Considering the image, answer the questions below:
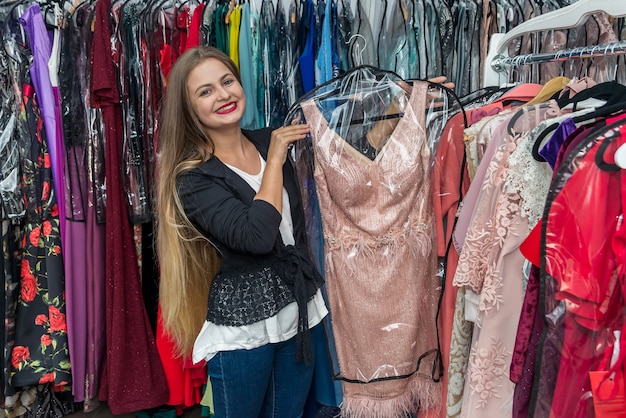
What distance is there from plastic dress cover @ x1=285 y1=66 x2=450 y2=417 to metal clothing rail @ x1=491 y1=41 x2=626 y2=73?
238mm

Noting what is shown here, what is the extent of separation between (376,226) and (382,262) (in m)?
0.09

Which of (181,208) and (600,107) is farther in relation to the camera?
(181,208)

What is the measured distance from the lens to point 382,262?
52.6 inches

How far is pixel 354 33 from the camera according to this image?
1.84 m

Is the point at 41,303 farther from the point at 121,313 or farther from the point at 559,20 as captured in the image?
the point at 559,20

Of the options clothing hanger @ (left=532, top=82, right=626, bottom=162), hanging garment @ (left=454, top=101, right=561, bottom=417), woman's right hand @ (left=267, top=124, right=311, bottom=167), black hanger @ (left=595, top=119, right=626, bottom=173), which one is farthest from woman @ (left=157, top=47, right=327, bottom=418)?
black hanger @ (left=595, top=119, right=626, bottom=173)

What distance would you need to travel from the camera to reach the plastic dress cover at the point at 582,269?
76 centimetres

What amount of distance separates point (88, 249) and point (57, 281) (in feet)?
0.54

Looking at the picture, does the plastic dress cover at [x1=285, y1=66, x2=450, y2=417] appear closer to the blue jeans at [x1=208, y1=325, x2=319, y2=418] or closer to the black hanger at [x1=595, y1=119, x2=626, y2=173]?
the blue jeans at [x1=208, y1=325, x2=319, y2=418]

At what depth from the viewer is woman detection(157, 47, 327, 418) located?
1286 mm

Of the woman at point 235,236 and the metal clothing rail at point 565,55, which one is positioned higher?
the metal clothing rail at point 565,55

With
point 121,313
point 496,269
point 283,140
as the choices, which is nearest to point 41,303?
point 121,313

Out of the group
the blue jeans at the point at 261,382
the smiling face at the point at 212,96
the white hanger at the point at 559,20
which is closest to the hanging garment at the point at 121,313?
the smiling face at the point at 212,96

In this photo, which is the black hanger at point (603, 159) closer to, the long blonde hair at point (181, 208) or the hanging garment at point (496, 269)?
the hanging garment at point (496, 269)
